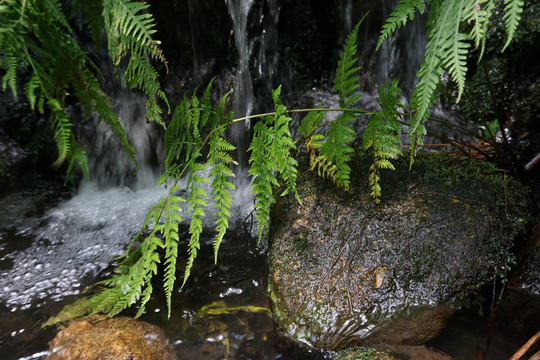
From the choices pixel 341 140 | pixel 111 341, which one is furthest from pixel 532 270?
pixel 111 341

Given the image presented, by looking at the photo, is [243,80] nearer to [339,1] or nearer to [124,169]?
[339,1]

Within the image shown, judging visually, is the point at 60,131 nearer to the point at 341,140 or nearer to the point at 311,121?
the point at 311,121

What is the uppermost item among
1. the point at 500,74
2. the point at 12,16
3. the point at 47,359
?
the point at 12,16

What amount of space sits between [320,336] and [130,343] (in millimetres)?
1101

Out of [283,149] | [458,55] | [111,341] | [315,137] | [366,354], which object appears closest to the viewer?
[458,55]

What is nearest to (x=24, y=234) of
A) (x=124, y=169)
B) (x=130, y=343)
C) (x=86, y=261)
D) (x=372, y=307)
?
(x=86, y=261)

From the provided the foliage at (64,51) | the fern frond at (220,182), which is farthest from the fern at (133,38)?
the fern frond at (220,182)

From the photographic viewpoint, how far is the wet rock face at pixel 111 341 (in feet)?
6.57

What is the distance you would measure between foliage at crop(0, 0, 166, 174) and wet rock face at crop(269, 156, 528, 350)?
4.18ft

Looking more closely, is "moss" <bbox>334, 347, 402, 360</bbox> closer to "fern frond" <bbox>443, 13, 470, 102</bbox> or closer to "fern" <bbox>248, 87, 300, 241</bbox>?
"fern" <bbox>248, 87, 300, 241</bbox>

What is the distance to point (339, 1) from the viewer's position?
14.7 ft

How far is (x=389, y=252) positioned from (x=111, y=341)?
1718 millimetres

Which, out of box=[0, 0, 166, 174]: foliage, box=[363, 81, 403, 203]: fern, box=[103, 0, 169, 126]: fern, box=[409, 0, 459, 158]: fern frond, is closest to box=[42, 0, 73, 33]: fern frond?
box=[0, 0, 166, 174]: foliage

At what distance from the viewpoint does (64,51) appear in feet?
7.88
